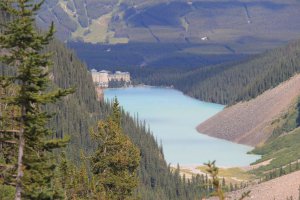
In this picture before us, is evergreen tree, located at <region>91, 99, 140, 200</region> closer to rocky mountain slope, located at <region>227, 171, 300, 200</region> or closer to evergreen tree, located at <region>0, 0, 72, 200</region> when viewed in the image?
evergreen tree, located at <region>0, 0, 72, 200</region>

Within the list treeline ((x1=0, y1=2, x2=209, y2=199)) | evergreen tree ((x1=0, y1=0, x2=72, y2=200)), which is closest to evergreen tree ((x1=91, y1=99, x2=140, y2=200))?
evergreen tree ((x1=0, y1=0, x2=72, y2=200))

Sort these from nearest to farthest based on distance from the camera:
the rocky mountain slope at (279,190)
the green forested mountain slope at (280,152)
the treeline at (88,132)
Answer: the rocky mountain slope at (279,190), the treeline at (88,132), the green forested mountain slope at (280,152)

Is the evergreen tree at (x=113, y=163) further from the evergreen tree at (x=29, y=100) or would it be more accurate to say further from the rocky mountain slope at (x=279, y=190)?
the rocky mountain slope at (x=279, y=190)

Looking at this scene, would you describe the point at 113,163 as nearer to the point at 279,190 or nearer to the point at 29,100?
the point at 29,100

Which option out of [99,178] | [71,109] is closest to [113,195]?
[99,178]

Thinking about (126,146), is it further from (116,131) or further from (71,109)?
(71,109)

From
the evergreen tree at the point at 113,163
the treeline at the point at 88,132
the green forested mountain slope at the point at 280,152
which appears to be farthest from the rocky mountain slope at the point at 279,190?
the evergreen tree at the point at 113,163
